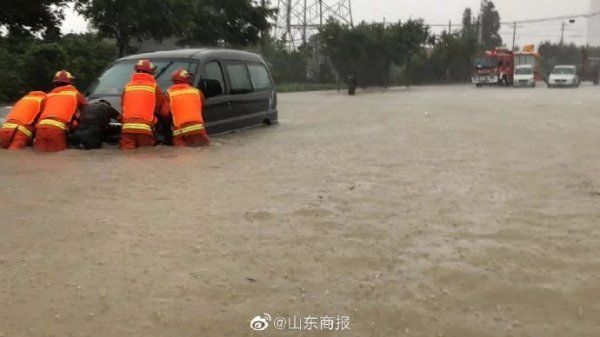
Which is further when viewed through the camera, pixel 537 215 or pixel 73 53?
pixel 73 53

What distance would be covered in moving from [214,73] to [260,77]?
183 centimetres

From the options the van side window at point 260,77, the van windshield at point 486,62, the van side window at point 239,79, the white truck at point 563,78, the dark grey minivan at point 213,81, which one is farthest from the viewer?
the van windshield at point 486,62

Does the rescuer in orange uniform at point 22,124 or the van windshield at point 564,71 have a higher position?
the rescuer in orange uniform at point 22,124

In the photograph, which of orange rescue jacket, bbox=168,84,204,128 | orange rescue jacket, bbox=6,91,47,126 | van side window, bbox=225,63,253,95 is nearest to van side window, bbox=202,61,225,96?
van side window, bbox=225,63,253,95

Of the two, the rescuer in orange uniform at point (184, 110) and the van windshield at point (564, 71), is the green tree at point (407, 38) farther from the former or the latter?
the rescuer in orange uniform at point (184, 110)

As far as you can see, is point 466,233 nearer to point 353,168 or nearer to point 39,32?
point 353,168

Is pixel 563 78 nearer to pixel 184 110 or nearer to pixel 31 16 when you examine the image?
pixel 31 16

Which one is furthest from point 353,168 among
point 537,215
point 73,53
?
point 73,53

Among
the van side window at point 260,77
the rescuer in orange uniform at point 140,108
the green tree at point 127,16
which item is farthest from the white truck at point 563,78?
the rescuer in orange uniform at point 140,108

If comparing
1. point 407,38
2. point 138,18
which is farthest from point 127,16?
point 407,38

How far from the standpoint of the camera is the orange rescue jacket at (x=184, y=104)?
9328mm

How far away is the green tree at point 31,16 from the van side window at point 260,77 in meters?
4.49

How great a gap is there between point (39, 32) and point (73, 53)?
10.2 meters

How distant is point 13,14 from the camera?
13000 millimetres
